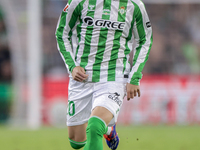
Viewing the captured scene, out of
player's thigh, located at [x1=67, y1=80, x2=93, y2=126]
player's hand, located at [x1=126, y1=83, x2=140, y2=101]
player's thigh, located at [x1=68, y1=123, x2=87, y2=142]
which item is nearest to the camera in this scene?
player's hand, located at [x1=126, y1=83, x2=140, y2=101]

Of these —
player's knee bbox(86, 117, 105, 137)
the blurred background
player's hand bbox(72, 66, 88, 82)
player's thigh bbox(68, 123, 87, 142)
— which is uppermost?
player's hand bbox(72, 66, 88, 82)

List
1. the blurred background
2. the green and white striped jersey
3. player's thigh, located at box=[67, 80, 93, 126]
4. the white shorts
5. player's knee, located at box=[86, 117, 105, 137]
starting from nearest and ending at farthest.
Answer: player's knee, located at box=[86, 117, 105, 137] → the white shorts → the green and white striped jersey → player's thigh, located at box=[67, 80, 93, 126] → the blurred background

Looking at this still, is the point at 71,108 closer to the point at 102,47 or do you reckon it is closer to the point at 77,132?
the point at 77,132

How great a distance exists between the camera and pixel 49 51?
1491cm

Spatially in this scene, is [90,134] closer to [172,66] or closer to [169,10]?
[172,66]

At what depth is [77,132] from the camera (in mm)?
4738

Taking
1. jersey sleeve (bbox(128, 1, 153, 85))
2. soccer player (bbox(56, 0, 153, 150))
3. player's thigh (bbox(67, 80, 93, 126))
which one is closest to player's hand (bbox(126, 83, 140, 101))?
soccer player (bbox(56, 0, 153, 150))

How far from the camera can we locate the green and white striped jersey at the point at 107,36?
4.32 m

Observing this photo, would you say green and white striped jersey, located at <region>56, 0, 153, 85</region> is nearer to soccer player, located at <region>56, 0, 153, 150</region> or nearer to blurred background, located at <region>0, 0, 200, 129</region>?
soccer player, located at <region>56, 0, 153, 150</region>

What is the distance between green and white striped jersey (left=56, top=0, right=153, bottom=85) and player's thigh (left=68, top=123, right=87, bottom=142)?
665 millimetres

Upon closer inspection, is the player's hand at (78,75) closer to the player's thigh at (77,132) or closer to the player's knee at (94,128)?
the player's knee at (94,128)

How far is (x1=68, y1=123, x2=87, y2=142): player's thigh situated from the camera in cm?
471

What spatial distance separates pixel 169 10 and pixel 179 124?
4.95 metres

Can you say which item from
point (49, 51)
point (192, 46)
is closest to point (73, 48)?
point (49, 51)
